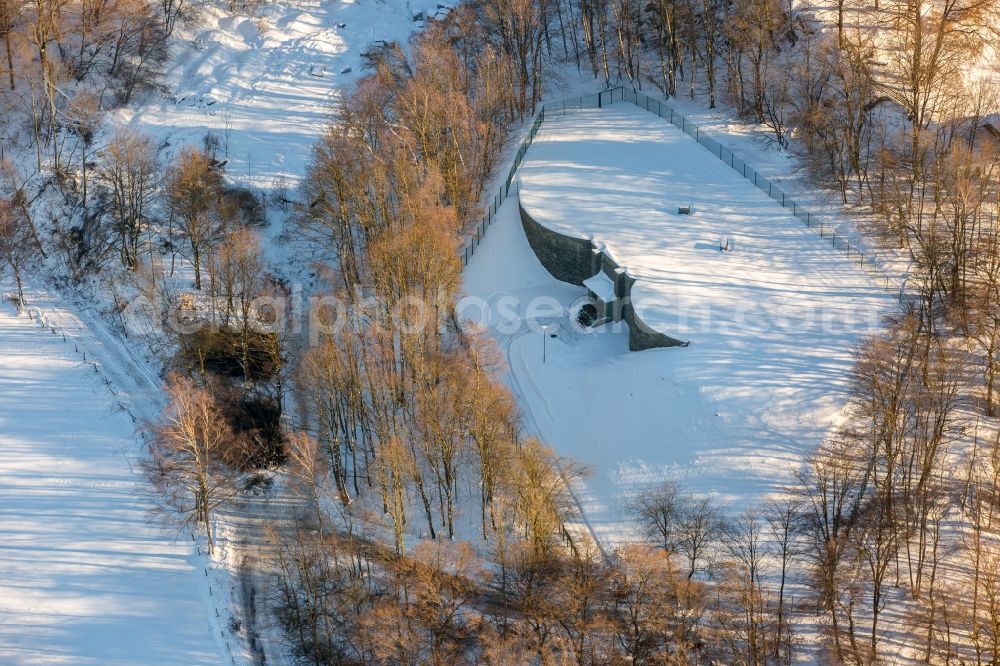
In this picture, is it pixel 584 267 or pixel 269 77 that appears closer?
pixel 584 267

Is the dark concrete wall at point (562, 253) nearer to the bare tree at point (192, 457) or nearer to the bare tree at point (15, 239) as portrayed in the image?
the bare tree at point (192, 457)

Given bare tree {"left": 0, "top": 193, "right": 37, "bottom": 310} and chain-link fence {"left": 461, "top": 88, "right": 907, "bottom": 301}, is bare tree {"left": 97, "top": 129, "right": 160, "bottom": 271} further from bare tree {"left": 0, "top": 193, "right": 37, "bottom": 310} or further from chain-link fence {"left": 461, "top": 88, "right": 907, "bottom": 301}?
chain-link fence {"left": 461, "top": 88, "right": 907, "bottom": 301}

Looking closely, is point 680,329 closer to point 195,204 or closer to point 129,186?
point 195,204

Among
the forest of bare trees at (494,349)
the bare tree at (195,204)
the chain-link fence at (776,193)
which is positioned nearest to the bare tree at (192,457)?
the forest of bare trees at (494,349)

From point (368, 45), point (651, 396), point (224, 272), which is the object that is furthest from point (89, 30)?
point (651, 396)

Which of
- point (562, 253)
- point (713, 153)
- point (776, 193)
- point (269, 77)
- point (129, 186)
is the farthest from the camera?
point (269, 77)

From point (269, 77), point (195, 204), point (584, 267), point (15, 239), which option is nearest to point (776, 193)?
point (584, 267)
